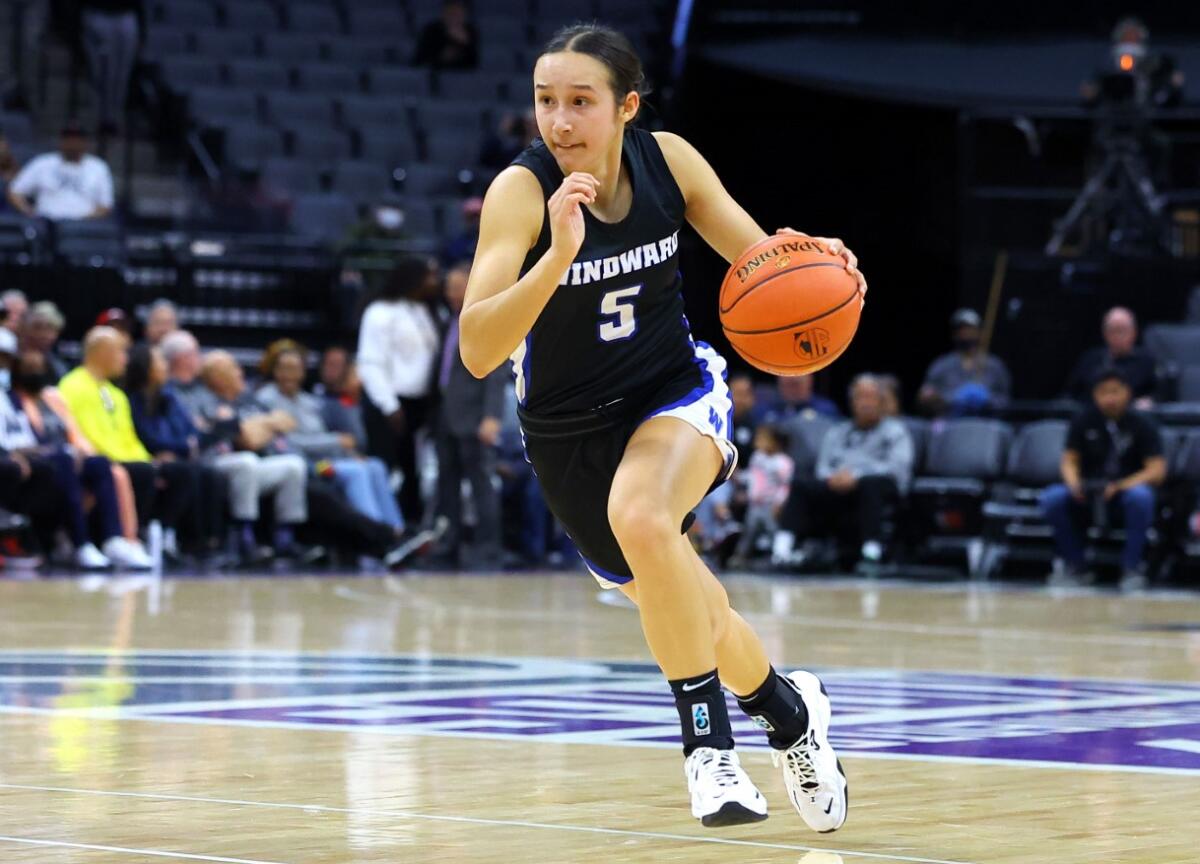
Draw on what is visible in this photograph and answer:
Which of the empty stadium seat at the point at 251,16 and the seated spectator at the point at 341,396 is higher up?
the empty stadium seat at the point at 251,16

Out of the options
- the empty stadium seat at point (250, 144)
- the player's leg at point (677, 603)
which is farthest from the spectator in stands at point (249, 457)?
the player's leg at point (677, 603)

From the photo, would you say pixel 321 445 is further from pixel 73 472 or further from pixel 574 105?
pixel 574 105

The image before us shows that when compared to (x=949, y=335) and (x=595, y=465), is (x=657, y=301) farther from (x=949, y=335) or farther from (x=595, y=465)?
(x=949, y=335)

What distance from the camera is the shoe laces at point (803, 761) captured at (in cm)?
398

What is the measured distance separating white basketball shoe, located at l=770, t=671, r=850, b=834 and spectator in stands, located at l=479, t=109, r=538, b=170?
1256 cm

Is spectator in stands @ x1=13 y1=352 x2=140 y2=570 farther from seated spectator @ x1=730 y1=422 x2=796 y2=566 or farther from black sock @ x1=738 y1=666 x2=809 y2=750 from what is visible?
black sock @ x1=738 y1=666 x2=809 y2=750

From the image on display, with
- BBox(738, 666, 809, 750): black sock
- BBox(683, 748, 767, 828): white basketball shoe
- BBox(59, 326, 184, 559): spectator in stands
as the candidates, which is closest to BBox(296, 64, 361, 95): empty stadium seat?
BBox(59, 326, 184, 559): spectator in stands

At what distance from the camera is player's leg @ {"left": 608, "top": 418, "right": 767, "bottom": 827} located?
3.86 metres

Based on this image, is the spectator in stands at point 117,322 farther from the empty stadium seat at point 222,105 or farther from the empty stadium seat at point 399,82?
the empty stadium seat at point 399,82

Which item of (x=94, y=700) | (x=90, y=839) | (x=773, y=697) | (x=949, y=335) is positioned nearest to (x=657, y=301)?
(x=773, y=697)

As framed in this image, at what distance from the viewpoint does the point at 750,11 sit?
19.4 meters

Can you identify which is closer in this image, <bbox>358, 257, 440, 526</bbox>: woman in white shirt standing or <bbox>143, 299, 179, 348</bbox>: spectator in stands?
<bbox>143, 299, 179, 348</bbox>: spectator in stands

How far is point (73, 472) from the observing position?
11953 mm

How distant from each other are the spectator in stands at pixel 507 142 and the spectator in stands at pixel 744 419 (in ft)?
9.39
